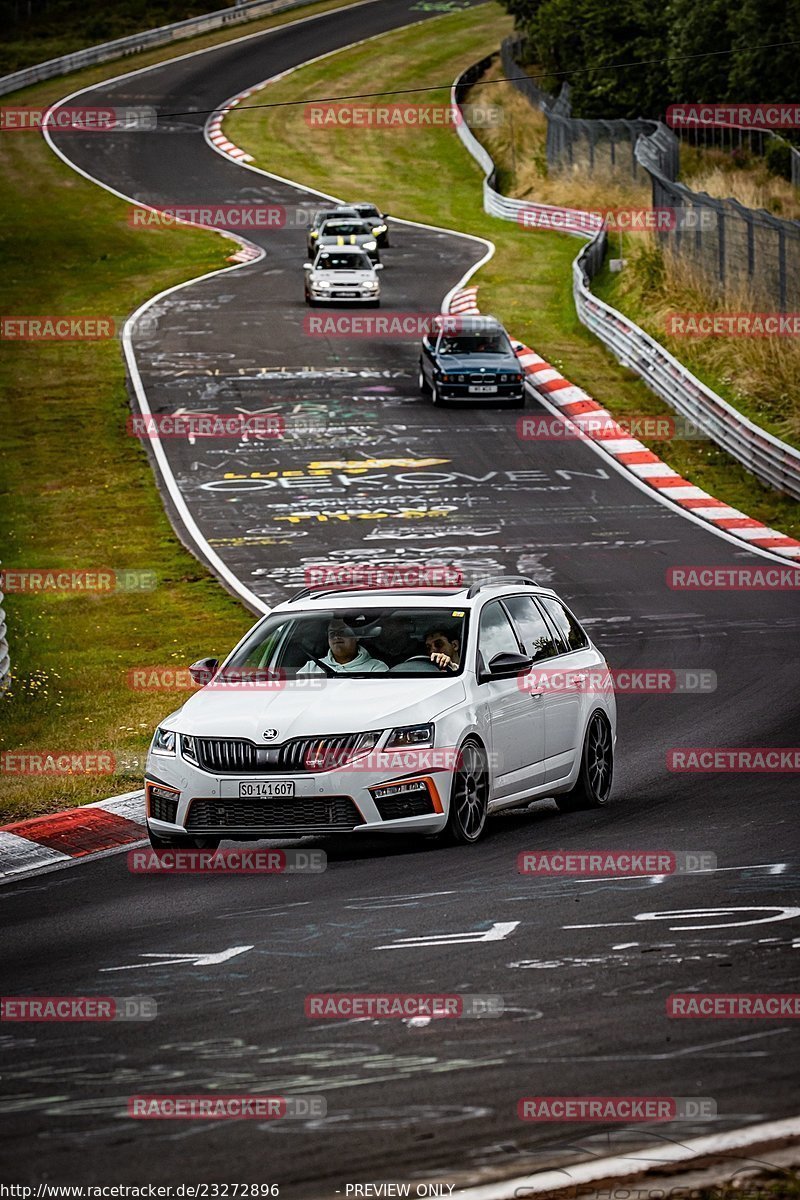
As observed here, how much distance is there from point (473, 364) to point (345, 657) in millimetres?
24304

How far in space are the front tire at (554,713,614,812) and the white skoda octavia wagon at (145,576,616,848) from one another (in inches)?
0.5

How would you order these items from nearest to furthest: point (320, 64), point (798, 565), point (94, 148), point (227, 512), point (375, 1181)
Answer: point (375, 1181) < point (798, 565) < point (227, 512) < point (94, 148) < point (320, 64)

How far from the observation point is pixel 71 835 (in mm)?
12430

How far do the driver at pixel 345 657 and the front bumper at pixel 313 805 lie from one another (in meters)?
1.14

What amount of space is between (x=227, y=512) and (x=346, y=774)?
1862 centimetres

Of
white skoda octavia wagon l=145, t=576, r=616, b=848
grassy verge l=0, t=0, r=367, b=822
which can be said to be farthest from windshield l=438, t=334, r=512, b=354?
white skoda octavia wagon l=145, t=576, r=616, b=848

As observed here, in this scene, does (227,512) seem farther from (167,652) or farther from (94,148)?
(94,148)

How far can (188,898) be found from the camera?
10.2 m

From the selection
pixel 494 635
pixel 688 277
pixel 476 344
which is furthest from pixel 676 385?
pixel 494 635

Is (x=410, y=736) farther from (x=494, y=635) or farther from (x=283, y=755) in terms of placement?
(x=494, y=635)

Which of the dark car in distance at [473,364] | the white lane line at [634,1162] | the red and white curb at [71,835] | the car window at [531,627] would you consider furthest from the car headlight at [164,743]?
the dark car in distance at [473,364]

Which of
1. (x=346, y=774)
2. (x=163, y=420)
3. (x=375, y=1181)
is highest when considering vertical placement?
(x=375, y=1181)

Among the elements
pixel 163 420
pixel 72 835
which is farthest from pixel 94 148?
pixel 72 835

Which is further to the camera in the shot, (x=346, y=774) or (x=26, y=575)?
(x=26, y=575)
